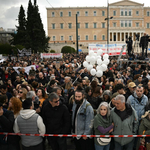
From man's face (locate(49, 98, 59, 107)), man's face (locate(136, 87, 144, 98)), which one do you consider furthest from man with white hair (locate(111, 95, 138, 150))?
man's face (locate(49, 98, 59, 107))

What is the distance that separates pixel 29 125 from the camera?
10.6ft

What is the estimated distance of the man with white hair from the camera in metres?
3.35

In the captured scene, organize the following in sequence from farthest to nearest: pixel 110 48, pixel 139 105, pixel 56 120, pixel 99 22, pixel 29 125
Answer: pixel 99 22 < pixel 110 48 < pixel 139 105 < pixel 56 120 < pixel 29 125

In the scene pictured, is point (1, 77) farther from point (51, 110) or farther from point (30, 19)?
point (30, 19)

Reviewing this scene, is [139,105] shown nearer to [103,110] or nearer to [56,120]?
[103,110]

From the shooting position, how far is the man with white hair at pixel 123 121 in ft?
11.0

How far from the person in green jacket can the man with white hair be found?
129mm

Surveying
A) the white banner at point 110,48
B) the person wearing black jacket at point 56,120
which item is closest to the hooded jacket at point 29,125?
the person wearing black jacket at point 56,120

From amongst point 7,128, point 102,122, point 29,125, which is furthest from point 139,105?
point 7,128

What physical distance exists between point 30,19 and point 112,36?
34302mm

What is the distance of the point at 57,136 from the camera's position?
3.53m

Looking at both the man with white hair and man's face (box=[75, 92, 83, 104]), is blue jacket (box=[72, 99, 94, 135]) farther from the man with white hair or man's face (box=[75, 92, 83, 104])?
the man with white hair

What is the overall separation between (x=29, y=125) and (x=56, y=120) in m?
0.54

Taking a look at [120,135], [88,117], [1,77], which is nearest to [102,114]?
[88,117]
